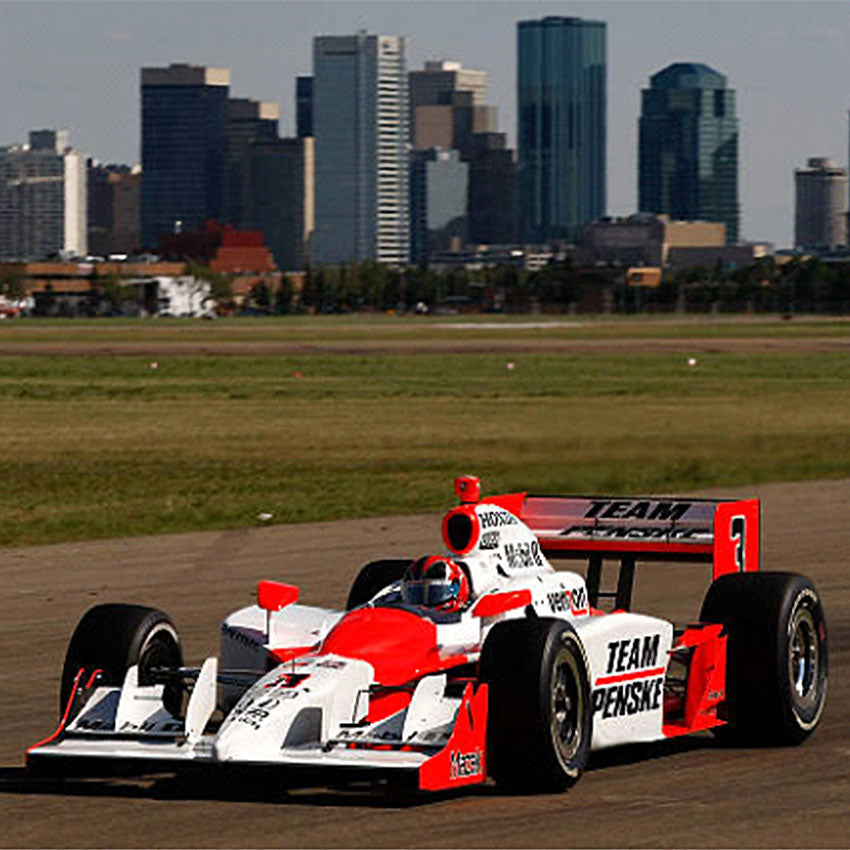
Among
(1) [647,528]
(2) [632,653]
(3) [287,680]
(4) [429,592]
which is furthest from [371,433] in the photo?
(3) [287,680]

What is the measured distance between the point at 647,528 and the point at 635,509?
0.33m

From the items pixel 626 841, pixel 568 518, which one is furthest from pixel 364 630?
pixel 568 518

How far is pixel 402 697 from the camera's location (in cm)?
1320

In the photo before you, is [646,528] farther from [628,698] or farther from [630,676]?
[628,698]

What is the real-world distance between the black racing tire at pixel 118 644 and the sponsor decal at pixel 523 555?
218cm

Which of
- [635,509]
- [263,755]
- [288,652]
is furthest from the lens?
[635,509]

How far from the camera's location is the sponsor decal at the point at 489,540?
1479cm

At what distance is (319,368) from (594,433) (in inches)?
1890

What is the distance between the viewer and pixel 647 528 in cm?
1667

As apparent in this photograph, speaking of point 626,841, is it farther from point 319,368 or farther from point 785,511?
point 319,368

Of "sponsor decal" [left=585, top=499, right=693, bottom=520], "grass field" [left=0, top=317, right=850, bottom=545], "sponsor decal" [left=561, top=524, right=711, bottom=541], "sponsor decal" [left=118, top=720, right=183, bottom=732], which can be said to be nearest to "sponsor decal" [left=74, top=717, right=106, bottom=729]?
"sponsor decal" [left=118, top=720, right=183, bottom=732]

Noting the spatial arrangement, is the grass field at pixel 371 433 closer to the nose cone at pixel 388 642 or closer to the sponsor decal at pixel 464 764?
the nose cone at pixel 388 642

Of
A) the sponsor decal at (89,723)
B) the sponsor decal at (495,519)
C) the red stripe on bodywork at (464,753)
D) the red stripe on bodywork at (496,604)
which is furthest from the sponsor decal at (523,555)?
the sponsor decal at (89,723)

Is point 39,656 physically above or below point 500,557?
below
